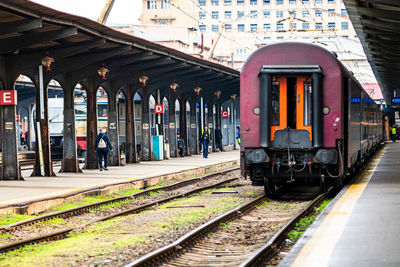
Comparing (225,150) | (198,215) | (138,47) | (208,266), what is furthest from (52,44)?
(225,150)

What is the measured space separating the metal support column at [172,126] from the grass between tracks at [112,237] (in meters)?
19.6

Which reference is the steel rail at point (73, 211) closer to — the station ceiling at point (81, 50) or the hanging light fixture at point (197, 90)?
the station ceiling at point (81, 50)

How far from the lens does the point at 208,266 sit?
323 inches

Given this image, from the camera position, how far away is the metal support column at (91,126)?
24.9 meters

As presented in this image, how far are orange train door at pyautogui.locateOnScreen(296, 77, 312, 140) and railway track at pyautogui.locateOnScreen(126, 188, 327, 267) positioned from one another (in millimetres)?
2178

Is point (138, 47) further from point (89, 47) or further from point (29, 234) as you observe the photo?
point (29, 234)

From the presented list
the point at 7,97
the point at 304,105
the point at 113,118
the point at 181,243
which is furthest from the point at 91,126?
the point at 181,243

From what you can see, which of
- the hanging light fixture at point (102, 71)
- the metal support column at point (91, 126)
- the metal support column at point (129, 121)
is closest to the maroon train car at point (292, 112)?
the hanging light fixture at point (102, 71)

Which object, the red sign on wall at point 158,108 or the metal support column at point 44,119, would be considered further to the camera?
the red sign on wall at point 158,108

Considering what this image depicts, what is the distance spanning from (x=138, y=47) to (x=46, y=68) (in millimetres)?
3456

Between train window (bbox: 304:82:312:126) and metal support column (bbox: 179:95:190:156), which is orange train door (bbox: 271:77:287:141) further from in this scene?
metal support column (bbox: 179:95:190:156)

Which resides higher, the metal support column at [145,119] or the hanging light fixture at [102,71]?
the hanging light fixture at [102,71]

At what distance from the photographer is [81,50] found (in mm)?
20391

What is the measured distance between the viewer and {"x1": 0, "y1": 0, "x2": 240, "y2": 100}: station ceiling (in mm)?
16734
